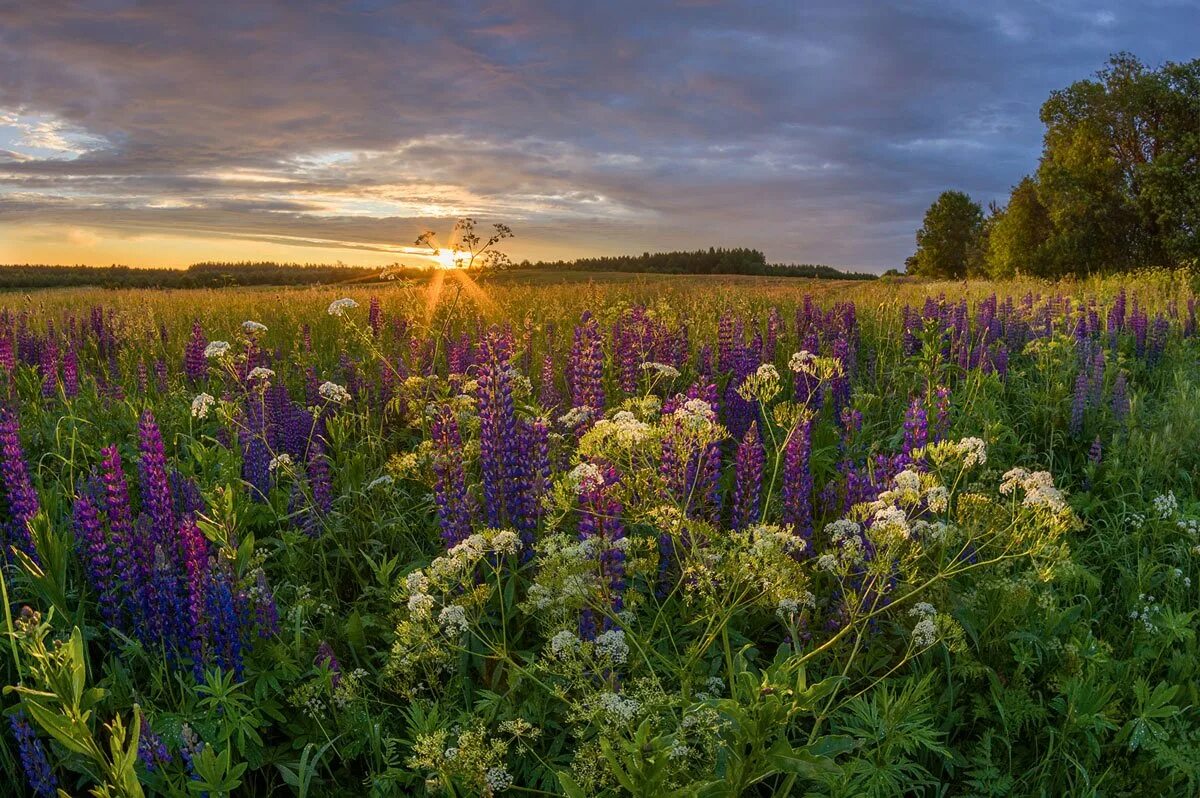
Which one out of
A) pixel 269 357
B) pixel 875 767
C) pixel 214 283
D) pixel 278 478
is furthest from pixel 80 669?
pixel 214 283

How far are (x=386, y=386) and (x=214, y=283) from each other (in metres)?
51.1

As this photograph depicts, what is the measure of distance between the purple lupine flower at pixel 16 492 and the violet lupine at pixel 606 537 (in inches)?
92.3

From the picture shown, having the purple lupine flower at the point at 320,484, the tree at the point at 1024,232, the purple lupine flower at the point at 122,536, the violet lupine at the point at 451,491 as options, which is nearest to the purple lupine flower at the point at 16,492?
the purple lupine flower at the point at 122,536

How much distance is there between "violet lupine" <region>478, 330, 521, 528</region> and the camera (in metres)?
3.30

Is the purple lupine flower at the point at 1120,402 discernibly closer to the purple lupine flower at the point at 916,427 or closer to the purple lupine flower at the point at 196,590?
the purple lupine flower at the point at 916,427

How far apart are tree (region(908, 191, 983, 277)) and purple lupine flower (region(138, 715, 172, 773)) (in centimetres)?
8012

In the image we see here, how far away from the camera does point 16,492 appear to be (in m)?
3.31

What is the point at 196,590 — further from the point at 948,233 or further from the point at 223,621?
the point at 948,233

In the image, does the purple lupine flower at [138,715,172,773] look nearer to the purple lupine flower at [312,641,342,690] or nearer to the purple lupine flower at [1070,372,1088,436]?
the purple lupine flower at [312,641,342,690]

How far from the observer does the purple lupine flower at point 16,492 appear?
3.30 m

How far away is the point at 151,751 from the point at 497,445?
5.30 feet

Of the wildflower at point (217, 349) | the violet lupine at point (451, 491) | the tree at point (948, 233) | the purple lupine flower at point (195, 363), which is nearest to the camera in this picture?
the violet lupine at point (451, 491)

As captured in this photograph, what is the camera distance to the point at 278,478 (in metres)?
4.57

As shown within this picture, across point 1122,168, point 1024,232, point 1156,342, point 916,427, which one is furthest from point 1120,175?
point 916,427
